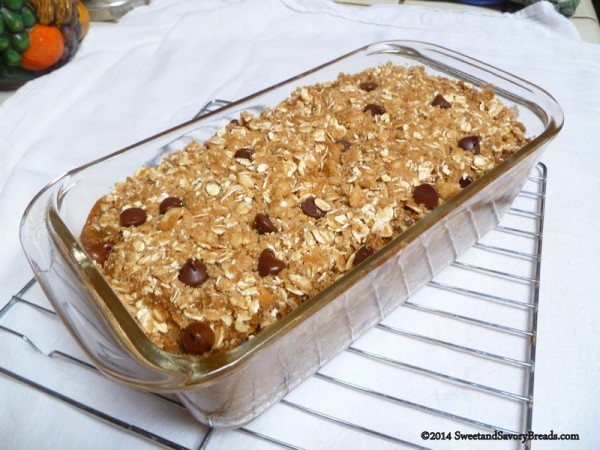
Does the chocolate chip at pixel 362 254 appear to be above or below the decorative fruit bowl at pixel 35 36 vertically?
below

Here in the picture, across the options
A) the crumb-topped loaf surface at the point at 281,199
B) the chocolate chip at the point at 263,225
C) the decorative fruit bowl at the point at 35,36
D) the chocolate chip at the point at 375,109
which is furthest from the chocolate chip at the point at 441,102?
the decorative fruit bowl at the point at 35,36

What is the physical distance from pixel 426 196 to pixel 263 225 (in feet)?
0.95

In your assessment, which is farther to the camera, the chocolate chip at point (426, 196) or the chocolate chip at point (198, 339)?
the chocolate chip at point (426, 196)

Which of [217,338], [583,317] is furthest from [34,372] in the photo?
[583,317]

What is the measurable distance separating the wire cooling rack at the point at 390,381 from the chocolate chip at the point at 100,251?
21 centimetres

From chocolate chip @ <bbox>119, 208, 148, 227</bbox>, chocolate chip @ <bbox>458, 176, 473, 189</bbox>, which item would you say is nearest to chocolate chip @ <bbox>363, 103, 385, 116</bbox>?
chocolate chip @ <bbox>458, 176, 473, 189</bbox>

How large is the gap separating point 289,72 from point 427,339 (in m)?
1.01

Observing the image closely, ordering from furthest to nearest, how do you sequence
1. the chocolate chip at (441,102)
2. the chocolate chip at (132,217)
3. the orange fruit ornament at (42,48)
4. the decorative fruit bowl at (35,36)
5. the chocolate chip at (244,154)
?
1. the orange fruit ornament at (42,48)
2. the decorative fruit bowl at (35,36)
3. the chocolate chip at (441,102)
4. the chocolate chip at (244,154)
5. the chocolate chip at (132,217)

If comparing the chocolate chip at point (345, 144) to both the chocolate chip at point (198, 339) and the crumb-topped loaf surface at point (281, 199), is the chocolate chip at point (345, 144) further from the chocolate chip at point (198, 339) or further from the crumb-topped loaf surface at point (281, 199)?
the chocolate chip at point (198, 339)

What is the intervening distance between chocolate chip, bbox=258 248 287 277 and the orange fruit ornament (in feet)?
3.60

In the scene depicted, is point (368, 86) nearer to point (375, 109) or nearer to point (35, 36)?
point (375, 109)

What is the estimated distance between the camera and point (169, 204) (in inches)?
35.3

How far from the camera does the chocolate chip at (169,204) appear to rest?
0.89 meters

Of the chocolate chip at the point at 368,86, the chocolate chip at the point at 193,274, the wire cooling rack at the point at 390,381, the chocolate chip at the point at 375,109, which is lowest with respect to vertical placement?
the wire cooling rack at the point at 390,381
